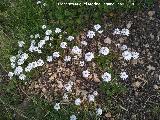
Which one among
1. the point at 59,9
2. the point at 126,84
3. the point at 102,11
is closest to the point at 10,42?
the point at 59,9

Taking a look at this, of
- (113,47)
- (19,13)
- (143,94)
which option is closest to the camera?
(143,94)

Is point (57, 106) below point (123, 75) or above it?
below

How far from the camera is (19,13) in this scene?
7.30 metres

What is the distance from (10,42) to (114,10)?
6.19 ft

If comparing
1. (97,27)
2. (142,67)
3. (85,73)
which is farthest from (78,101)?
(97,27)

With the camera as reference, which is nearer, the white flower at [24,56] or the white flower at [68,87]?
the white flower at [68,87]

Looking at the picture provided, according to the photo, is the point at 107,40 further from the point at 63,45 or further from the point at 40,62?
the point at 40,62

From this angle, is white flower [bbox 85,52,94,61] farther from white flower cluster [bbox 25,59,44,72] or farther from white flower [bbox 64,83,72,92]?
white flower cluster [bbox 25,59,44,72]

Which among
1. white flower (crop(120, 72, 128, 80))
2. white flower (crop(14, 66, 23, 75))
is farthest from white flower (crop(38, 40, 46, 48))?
white flower (crop(120, 72, 128, 80))

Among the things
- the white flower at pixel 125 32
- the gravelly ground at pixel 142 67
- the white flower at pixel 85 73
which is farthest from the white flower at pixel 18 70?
the white flower at pixel 125 32

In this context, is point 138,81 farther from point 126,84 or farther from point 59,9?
point 59,9

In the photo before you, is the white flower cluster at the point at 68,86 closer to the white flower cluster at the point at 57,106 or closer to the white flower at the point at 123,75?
the white flower cluster at the point at 57,106

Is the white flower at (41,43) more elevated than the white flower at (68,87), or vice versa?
the white flower at (41,43)

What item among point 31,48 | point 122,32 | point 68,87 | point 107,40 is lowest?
point 68,87
